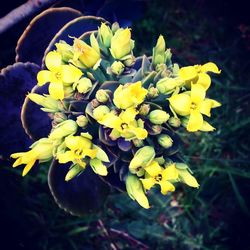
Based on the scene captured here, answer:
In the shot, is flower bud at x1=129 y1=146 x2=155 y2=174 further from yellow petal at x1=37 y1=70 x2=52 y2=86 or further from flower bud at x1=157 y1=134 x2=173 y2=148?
yellow petal at x1=37 y1=70 x2=52 y2=86

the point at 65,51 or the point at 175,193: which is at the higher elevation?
the point at 65,51

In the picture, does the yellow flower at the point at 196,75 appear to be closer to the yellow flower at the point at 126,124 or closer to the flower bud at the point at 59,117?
the yellow flower at the point at 126,124

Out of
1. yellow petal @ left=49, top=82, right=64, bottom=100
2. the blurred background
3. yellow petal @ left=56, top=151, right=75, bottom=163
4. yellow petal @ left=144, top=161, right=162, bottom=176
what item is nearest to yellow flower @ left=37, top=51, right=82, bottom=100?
yellow petal @ left=49, top=82, right=64, bottom=100

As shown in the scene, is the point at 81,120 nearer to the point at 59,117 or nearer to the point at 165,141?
the point at 59,117

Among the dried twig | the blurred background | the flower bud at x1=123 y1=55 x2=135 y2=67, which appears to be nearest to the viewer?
the flower bud at x1=123 y1=55 x2=135 y2=67

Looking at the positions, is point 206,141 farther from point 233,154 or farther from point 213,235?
point 213,235

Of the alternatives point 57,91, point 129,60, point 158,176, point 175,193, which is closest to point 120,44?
point 129,60
